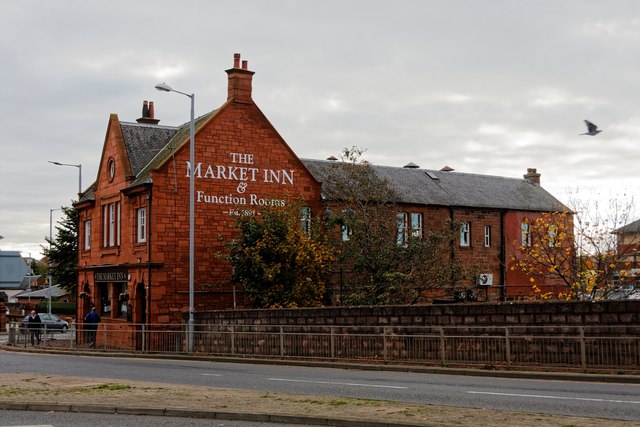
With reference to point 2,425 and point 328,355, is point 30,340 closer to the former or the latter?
point 328,355

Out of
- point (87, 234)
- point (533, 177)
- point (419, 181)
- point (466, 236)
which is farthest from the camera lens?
point (533, 177)

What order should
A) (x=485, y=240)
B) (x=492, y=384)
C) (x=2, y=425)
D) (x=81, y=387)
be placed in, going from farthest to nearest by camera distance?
(x=485, y=240) < (x=492, y=384) < (x=81, y=387) < (x=2, y=425)

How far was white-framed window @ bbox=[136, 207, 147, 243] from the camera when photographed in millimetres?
38969

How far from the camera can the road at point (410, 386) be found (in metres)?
13.6

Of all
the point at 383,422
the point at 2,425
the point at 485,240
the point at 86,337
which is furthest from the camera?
the point at 485,240

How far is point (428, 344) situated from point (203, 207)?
58.4 ft

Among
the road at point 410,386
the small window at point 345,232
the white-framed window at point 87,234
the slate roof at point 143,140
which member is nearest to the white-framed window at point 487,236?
the small window at point 345,232

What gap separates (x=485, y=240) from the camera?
4716cm

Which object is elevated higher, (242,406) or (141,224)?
(141,224)

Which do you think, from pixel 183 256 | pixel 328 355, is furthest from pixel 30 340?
pixel 328 355

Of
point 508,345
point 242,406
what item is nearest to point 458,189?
point 508,345

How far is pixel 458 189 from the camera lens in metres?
48.8

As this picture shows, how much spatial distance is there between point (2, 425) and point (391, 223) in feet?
89.2

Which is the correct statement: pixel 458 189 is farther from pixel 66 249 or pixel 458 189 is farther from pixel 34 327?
pixel 66 249
